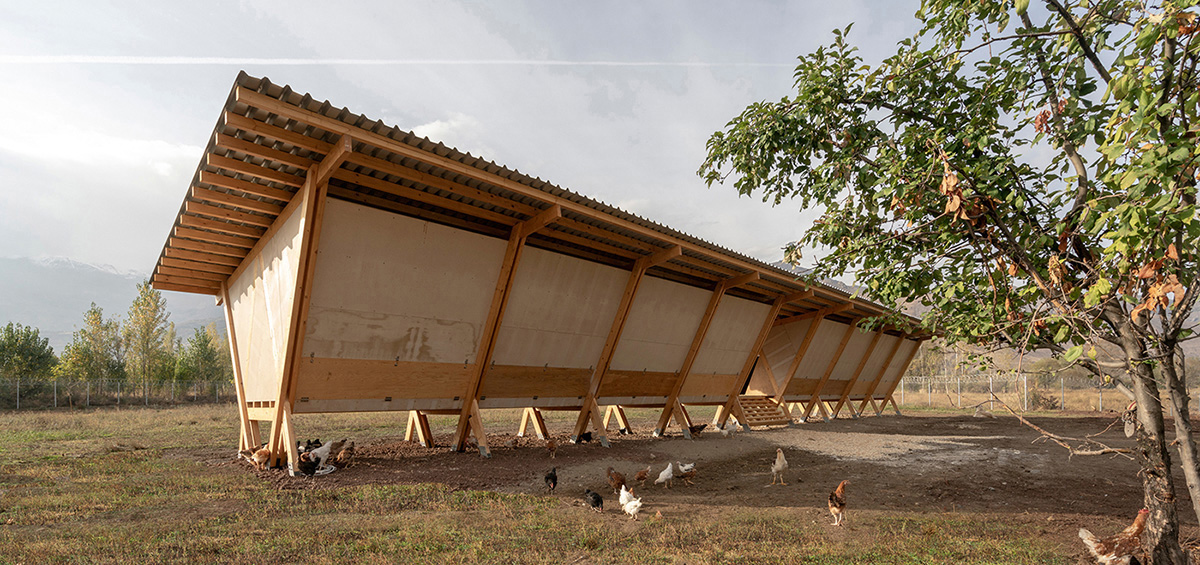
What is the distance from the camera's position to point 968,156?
4.19 meters

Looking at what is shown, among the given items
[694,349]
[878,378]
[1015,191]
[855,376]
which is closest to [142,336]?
[694,349]

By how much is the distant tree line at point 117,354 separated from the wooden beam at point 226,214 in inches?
1313

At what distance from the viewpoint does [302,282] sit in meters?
8.38

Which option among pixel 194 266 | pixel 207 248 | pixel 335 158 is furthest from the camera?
pixel 194 266

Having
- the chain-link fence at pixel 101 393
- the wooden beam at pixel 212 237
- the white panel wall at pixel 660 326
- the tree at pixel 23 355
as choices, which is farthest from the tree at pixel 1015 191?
the tree at pixel 23 355

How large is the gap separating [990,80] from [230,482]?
10867 millimetres

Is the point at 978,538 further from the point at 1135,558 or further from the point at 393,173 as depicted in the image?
the point at 393,173

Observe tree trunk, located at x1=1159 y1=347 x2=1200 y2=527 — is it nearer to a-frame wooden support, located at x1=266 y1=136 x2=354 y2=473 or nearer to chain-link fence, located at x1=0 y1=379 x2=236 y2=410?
a-frame wooden support, located at x1=266 y1=136 x2=354 y2=473

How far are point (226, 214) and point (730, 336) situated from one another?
41.4 ft

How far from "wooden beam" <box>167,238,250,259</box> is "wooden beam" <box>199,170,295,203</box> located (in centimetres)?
324

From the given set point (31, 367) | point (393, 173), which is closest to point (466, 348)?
point (393, 173)

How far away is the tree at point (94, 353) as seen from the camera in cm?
3638

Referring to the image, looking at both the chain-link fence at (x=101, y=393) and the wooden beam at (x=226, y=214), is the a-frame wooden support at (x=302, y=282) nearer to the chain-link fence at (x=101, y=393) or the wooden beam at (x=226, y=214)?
the wooden beam at (x=226, y=214)

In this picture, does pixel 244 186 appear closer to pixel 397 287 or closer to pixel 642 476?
pixel 397 287
